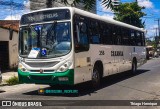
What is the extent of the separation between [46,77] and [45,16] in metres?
2.21

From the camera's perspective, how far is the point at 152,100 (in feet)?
29.3

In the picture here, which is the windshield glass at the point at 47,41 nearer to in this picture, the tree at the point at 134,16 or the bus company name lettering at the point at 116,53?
the bus company name lettering at the point at 116,53

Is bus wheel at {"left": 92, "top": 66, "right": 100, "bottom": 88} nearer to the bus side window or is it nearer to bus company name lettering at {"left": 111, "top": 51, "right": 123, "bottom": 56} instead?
the bus side window

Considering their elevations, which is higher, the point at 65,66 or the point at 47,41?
the point at 47,41

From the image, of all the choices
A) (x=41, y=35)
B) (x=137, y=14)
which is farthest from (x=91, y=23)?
(x=137, y=14)

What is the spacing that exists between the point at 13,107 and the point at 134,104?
Result: 3417 mm

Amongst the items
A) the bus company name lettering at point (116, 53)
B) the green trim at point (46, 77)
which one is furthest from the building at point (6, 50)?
the green trim at point (46, 77)

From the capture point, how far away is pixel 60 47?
991 centimetres

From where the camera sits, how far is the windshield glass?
9906 millimetres

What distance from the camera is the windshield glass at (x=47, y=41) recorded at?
9906 millimetres

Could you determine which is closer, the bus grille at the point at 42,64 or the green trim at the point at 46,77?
the green trim at the point at 46,77

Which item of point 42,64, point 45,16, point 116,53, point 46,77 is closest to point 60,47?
point 42,64

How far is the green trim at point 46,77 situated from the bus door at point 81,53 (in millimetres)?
301

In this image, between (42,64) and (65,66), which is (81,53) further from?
(42,64)
